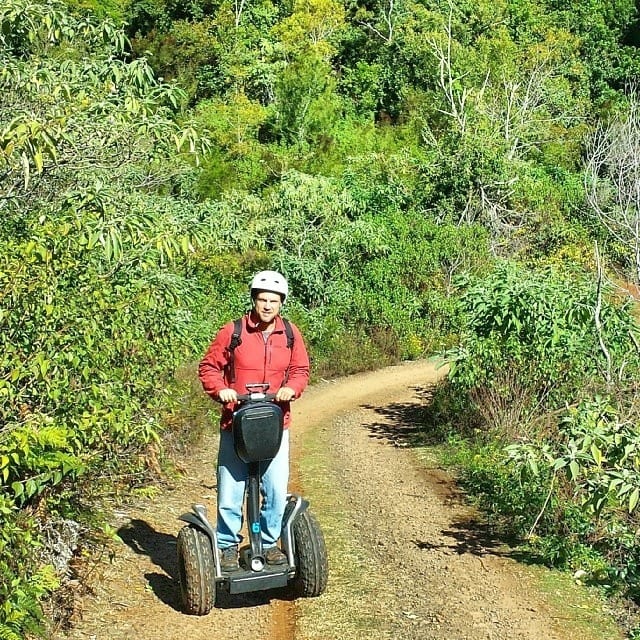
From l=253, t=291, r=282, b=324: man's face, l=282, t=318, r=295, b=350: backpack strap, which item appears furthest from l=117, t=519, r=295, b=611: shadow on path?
l=253, t=291, r=282, b=324: man's face

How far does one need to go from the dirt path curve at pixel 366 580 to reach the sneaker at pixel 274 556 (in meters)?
0.35

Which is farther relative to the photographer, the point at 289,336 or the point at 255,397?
the point at 289,336

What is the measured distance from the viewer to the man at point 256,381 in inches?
209

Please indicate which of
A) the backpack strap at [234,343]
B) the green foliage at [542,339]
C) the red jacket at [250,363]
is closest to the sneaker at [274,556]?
the red jacket at [250,363]

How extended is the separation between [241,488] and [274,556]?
437 millimetres

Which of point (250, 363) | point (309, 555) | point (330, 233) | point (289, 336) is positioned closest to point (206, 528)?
point (309, 555)

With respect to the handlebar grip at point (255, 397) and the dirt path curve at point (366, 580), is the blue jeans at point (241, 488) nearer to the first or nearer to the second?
the handlebar grip at point (255, 397)

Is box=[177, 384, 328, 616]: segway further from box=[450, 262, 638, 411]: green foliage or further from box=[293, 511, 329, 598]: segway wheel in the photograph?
box=[450, 262, 638, 411]: green foliage

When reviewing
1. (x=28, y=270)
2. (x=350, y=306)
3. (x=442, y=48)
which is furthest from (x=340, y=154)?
(x=28, y=270)

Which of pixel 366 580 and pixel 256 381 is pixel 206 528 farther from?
pixel 366 580

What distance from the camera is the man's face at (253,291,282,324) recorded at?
5.23 m

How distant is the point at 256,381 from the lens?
5.34 m

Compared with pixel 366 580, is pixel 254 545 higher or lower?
higher

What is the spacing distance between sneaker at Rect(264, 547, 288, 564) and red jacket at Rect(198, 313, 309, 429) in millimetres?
740
